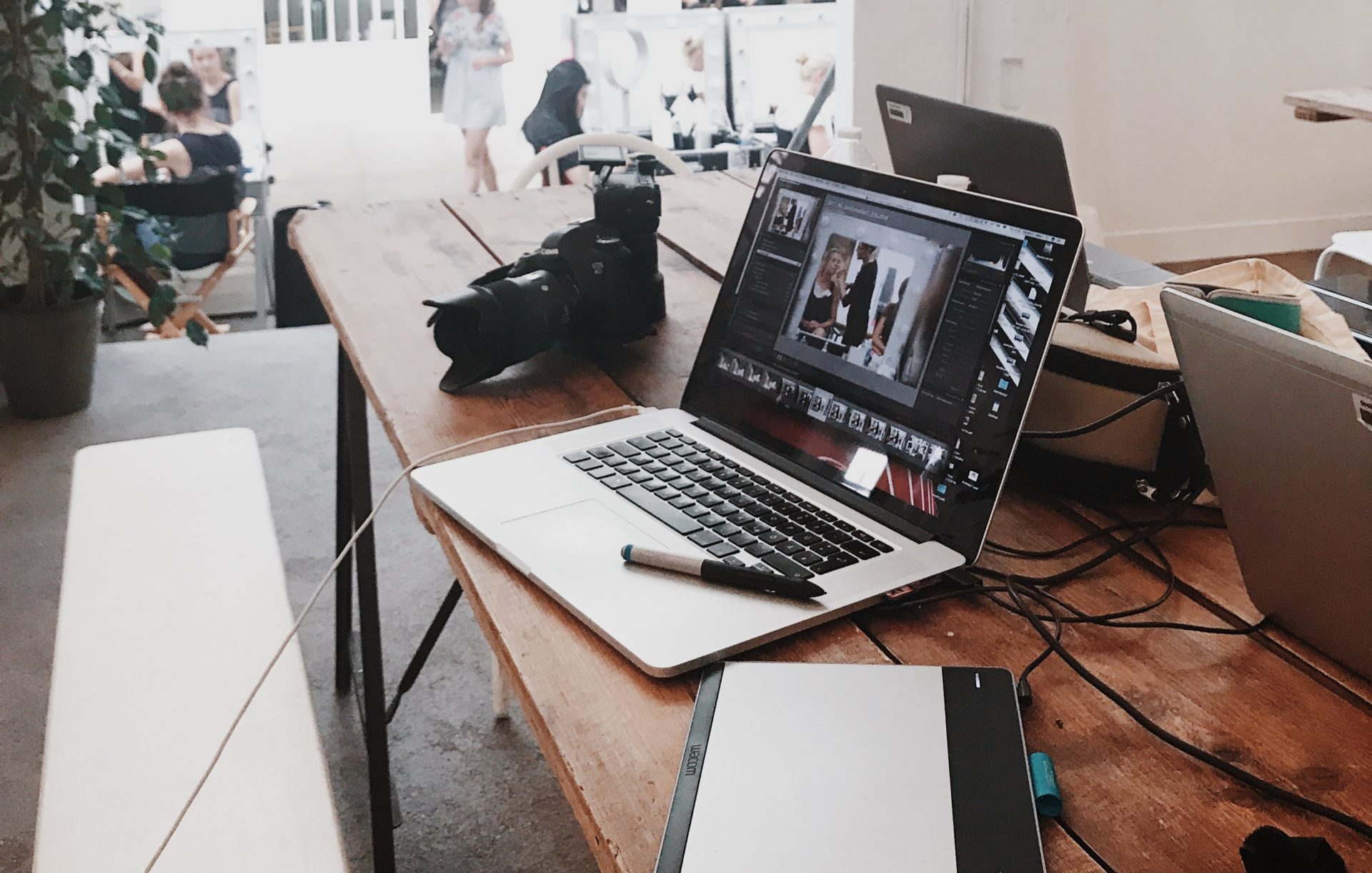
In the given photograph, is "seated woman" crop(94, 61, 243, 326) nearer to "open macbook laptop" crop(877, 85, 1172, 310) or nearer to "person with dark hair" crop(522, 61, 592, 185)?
"person with dark hair" crop(522, 61, 592, 185)

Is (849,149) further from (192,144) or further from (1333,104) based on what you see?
(192,144)

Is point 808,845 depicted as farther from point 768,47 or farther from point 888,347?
point 768,47

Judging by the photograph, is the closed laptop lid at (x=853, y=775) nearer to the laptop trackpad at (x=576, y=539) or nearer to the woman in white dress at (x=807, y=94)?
the laptop trackpad at (x=576, y=539)

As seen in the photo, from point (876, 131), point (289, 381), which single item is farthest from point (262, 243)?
point (876, 131)

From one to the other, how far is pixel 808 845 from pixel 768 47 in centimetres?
448

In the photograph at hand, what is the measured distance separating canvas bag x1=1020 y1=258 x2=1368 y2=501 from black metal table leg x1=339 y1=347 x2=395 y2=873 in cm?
84

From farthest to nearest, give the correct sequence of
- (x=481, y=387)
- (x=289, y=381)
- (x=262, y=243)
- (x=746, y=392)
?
1. (x=262, y=243)
2. (x=289, y=381)
3. (x=481, y=387)
4. (x=746, y=392)

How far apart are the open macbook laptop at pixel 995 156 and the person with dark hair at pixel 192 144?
10.2 ft

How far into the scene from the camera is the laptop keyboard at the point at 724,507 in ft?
2.84

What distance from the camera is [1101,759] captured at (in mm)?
683

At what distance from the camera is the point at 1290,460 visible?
697 mm

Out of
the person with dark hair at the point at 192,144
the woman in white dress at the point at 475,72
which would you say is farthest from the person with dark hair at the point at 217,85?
the woman in white dress at the point at 475,72

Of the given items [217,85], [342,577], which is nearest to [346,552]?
[342,577]

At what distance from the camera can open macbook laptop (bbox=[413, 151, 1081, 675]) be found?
0.83m
